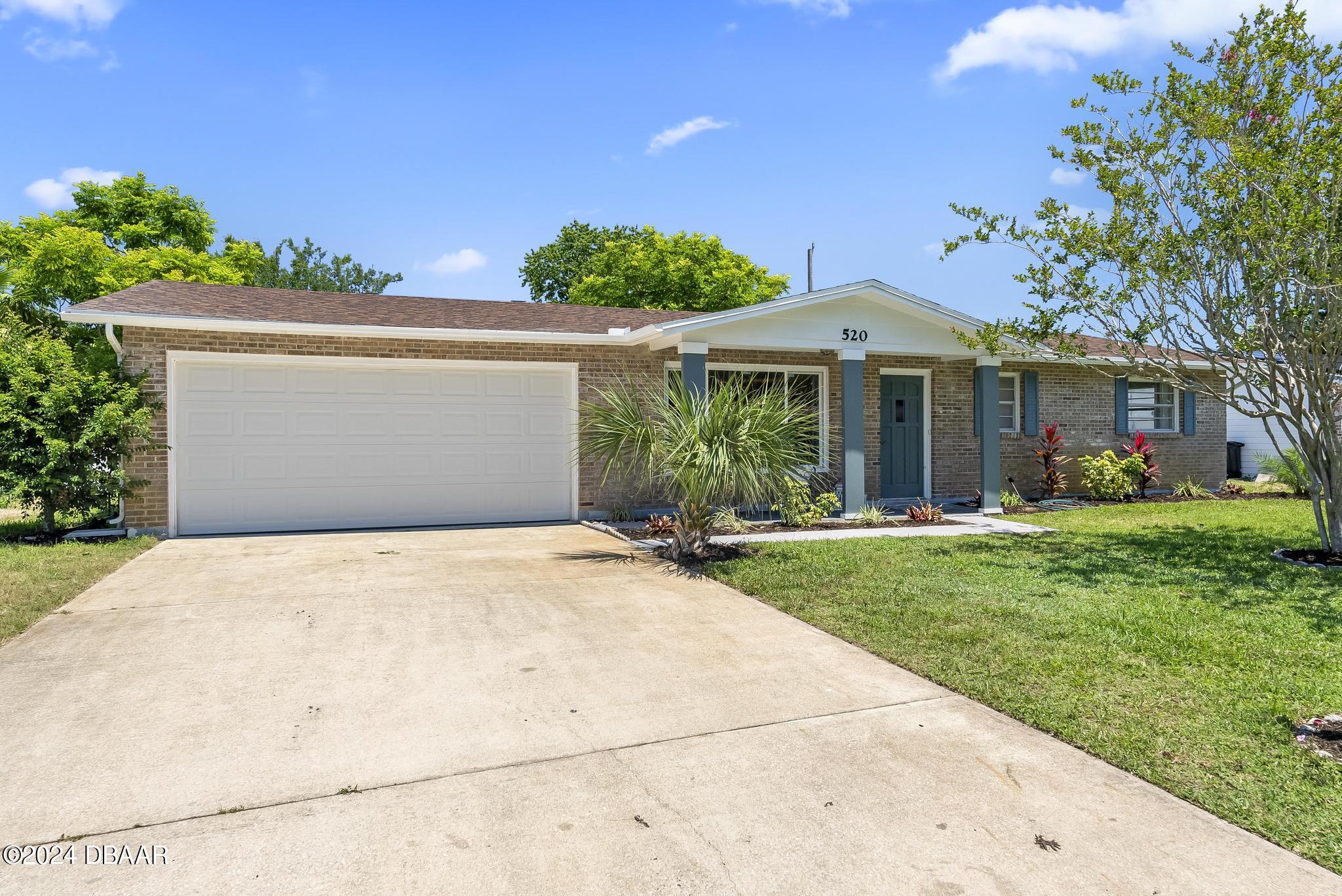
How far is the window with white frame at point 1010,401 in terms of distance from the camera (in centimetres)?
1454

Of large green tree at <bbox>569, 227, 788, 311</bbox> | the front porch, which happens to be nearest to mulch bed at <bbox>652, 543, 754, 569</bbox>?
the front porch

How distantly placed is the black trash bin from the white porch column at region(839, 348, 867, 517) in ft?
47.2

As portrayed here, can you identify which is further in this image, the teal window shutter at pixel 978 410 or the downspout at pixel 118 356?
the teal window shutter at pixel 978 410

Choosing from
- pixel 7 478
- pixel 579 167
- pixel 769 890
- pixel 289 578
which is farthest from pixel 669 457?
pixel 579 167

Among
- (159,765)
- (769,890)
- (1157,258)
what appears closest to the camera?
(769,890)

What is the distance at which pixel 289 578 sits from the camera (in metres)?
7.29

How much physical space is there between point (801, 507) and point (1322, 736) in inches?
296

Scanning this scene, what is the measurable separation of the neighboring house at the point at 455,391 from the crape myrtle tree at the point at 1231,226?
2755 mm

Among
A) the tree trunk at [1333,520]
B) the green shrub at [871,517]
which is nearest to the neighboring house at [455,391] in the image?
the green shrub at [871,517]

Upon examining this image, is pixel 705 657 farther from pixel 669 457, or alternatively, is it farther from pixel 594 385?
pixel 594 385

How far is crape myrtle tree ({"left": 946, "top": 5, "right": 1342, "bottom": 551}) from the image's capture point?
7668 mm

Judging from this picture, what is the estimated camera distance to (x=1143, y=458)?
47.8ft

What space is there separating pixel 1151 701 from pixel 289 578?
691 centimetres

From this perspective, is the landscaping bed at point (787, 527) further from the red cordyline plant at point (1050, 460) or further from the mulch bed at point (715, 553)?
the red cordyline plant at point (1050, 460)
